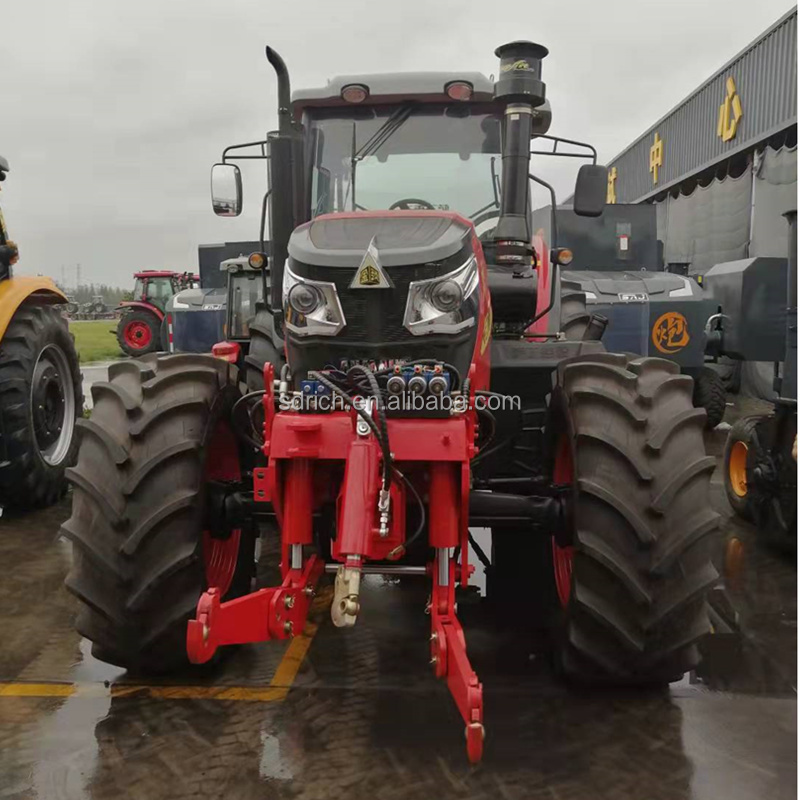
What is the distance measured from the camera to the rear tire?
21.2 metres

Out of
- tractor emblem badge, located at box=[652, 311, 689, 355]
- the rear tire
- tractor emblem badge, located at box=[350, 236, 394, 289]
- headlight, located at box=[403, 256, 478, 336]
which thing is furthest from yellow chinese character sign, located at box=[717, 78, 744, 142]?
tractor emblem badge, located at box=[350, 236, 394, 289]

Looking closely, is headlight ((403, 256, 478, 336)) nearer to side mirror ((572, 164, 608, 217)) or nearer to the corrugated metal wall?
side mirror ((572, 164, 608, 217))

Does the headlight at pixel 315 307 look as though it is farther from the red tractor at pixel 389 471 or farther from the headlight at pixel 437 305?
the headlight at pixel 437 305

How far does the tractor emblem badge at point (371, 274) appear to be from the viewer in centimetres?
307

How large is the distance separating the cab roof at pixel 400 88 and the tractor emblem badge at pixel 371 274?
5.54 ft

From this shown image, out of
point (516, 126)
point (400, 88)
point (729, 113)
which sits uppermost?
point (729, 113)

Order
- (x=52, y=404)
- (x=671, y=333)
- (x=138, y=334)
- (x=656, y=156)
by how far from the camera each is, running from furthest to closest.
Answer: (x=138, y=334) → (x=656, y=156) → (x=671, y=333) → (x=52, y=404)

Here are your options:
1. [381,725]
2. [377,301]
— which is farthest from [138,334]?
[381,725]

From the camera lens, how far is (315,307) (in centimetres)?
323

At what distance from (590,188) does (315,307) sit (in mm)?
1808

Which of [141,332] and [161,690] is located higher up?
[141,332]

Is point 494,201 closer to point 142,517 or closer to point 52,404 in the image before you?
point 142,517

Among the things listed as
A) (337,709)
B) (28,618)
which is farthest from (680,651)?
(28,618)

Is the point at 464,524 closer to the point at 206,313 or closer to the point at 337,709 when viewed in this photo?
the point at 337,709
